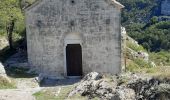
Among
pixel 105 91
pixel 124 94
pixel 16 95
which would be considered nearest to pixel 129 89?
pixel 124 94

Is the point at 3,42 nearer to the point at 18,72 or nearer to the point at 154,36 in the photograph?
the point at 18,72

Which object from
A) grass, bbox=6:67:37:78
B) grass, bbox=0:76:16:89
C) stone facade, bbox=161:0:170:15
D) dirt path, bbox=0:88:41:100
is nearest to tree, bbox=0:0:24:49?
grass, bbox=6:67:37:78

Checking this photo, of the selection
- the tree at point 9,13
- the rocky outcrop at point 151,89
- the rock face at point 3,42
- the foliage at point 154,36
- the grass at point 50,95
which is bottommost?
the foliage at point 154,36

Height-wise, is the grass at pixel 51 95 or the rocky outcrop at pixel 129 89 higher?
the rocky outcrop at pixel 129 89

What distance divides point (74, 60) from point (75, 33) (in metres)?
1.66

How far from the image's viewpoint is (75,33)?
23266 mm

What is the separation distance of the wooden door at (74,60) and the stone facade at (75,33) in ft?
1.22

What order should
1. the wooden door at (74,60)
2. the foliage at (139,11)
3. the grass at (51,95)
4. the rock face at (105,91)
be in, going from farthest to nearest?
the foliage at (139,11), the wooden door at (74,60), the grass at (51,95), the rock face at (105,91)

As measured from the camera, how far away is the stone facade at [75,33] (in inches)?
904

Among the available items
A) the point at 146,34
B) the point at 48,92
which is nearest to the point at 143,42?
the point at 146,34

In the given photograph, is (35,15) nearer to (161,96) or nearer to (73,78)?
(73,78)

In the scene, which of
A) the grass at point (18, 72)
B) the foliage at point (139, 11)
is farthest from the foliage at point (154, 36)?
the grass at point (18, 72)

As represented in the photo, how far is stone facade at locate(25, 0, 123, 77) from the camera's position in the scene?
904 inches

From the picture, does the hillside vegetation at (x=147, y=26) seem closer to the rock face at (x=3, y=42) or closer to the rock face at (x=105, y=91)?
the rock face at (x=3, y=42)
